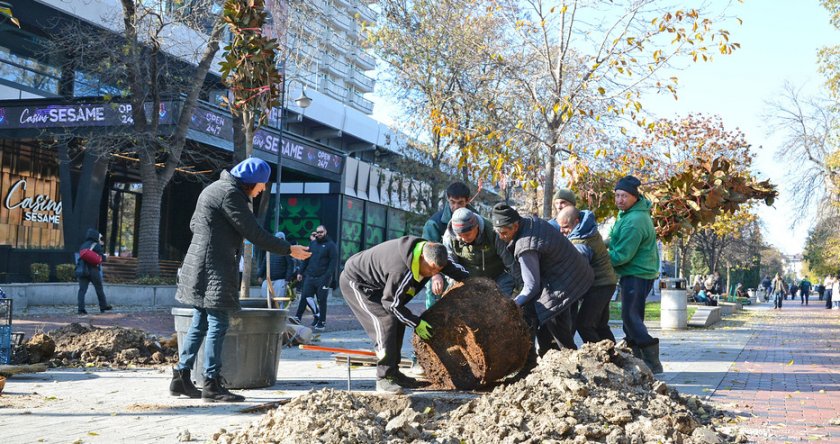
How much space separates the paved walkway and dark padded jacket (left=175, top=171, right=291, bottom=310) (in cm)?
86

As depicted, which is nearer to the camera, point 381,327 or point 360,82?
point 381,327

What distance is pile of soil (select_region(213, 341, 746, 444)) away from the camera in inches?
178

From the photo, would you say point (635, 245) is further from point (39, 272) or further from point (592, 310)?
point (39, 272)

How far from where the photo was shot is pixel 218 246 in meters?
6.57

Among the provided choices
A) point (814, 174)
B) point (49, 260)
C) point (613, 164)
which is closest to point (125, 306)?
point (49, 260)

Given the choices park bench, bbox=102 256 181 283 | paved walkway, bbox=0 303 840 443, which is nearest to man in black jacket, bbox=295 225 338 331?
paved walkway, bbox=0 303 840 443

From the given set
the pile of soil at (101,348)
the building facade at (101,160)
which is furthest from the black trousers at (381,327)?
the building facade at (101,160)

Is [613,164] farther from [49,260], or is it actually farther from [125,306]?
[49,260]

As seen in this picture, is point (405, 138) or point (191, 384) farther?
point (405, 138)

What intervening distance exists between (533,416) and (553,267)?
222 centimetres

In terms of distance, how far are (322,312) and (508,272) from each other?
313 inches

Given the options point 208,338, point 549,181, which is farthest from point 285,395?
point 549,181

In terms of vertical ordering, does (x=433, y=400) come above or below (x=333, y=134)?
below

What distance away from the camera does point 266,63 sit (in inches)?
370
